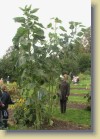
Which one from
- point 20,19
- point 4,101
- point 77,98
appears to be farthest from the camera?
point 77,98

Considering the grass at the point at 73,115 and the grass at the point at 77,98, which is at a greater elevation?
the grass at the point at 77,98

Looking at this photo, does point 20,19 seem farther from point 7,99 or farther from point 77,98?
point 77,98

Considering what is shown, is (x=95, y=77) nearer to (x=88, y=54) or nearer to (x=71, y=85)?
(x=88, y=54)

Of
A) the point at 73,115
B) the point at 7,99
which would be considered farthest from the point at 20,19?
the point at 73,115

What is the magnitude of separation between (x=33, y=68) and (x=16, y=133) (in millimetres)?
A: 911

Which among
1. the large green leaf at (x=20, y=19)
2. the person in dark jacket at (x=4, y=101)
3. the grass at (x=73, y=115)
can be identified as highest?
the large green leaf at (x=20, y=19)

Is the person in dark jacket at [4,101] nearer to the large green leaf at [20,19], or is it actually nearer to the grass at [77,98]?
the grass at [77,98]

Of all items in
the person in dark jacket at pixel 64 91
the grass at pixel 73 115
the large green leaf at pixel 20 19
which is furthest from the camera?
the person in dark jacket at pixel 64 91

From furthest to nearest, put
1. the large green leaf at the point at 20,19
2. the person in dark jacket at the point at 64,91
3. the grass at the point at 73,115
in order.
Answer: the person in dark jacket at the point at 64,91 → the grass at the point at 73,115 → the large green leaf at the point at 20,19

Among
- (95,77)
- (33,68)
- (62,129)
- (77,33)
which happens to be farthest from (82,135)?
(77,33)

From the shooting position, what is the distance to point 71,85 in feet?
20.2

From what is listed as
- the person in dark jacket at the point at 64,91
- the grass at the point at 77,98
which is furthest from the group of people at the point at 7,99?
the grass at the point at 77,98

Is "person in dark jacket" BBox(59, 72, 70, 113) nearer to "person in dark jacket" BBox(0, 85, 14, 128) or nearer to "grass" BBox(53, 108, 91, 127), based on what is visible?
"grass" BBox(53, 108, 91, 127)

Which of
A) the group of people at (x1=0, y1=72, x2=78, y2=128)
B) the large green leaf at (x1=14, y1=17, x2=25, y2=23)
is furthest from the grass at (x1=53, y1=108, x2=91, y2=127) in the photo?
the large green leaf at (x1=14, y1=17, x2=25, y2=23)
